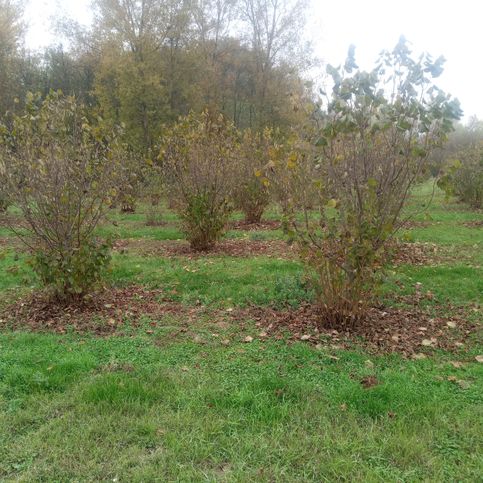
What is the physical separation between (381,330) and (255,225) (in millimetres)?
7450

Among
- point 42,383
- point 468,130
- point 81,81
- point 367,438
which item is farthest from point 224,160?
point 468,130

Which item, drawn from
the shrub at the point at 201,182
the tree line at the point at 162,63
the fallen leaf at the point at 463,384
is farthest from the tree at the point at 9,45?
the fallen leaf at the point at 463,384

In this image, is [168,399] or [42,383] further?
[42,383]

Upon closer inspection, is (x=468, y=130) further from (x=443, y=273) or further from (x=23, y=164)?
(x=23, y=164)

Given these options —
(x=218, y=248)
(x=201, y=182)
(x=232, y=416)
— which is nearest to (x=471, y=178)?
(x=218, y=248)

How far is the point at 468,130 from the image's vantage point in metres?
28.8

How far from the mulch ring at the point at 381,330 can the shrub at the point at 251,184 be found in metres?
6.54

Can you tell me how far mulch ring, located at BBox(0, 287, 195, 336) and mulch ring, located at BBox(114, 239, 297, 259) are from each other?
218cm

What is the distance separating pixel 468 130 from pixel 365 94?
94.3 ft

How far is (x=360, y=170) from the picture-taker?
4266 mm

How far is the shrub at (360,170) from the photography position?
12.9 ft

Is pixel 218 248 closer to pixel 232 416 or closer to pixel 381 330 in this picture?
pixel 381 330

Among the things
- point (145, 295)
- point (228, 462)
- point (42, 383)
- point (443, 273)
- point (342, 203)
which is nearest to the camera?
point (228, 462)

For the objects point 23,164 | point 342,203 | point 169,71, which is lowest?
point 342,203
